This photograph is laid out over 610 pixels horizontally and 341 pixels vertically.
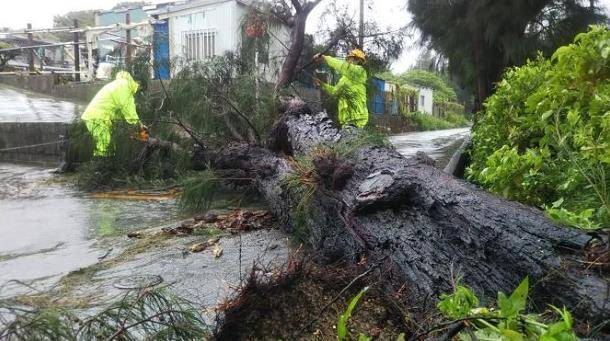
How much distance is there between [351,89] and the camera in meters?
7.04

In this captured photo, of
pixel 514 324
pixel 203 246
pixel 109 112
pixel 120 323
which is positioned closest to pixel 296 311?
pixel 120 323

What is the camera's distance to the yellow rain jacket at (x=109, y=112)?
675 cm

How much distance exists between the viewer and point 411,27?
892cm

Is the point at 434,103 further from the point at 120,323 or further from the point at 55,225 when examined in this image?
the point at 120,323

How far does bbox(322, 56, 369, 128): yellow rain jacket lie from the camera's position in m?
6.92

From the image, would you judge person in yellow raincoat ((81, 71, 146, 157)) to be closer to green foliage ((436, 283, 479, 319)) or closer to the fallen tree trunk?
the fallen tree trunk

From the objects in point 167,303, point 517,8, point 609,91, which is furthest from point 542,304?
point 517,8

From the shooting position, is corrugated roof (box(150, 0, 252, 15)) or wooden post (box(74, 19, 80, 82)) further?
A: wooden post (box(74, 19, 80, 82))

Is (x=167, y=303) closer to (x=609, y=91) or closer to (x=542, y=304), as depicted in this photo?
(x=542, y=304)

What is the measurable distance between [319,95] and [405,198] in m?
5.30

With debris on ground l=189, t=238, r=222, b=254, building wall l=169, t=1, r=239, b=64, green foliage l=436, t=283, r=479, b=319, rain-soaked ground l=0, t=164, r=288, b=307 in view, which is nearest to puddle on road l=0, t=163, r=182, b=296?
rain-soaked ground l=0, t=164, r=288, b=307

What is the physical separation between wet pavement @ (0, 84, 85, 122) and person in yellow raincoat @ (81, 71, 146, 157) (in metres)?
3.51

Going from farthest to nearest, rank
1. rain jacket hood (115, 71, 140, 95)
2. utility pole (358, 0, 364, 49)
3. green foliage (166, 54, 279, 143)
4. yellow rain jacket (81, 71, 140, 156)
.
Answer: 1. utility pole (358, 0, 364, 49)
2. rain jacket hood (115, 71, 140, 95)
3. yellow rain jacket (81, 71, 140, 156)
4. green foliage (166, 54, 279, 143)

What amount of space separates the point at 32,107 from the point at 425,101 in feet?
97.4
